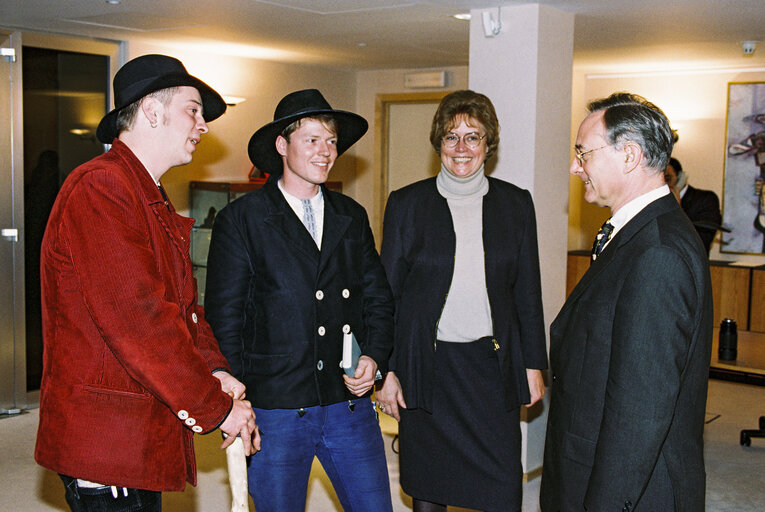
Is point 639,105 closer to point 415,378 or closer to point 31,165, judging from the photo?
point 415,378

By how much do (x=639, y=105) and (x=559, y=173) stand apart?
2322 mm

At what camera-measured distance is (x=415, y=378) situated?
9.66 feet

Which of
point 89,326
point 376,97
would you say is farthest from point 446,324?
point 376,97

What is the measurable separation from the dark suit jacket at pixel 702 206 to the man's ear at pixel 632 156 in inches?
222

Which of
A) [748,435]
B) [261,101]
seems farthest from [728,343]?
[261,101]

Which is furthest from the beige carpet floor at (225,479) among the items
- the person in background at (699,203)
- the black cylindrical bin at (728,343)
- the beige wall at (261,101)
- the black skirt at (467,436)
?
the beige wall at (261,101)

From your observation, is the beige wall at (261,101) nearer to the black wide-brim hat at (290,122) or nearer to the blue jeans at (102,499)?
the black wide-brim hat at (290,122)

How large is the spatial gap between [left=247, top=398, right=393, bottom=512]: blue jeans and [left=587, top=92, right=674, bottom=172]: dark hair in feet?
3.83

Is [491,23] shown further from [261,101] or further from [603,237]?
[261,101]

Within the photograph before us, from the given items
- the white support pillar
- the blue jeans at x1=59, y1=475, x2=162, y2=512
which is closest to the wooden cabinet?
the white support pillar

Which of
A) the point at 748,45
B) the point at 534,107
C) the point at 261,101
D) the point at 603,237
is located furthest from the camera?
the point at 261,101

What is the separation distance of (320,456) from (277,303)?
1.68ft

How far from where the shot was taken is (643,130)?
6.35ft

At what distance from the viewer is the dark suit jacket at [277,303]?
2441 millimetres
